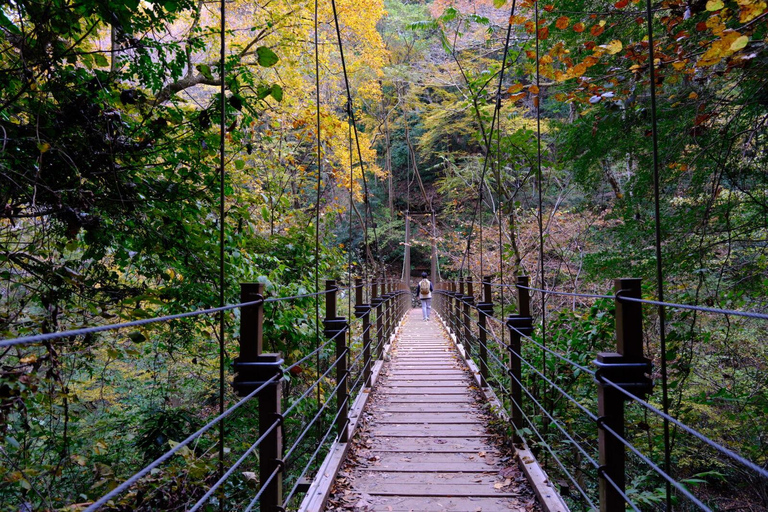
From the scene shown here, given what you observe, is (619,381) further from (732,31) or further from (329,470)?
(732,31)

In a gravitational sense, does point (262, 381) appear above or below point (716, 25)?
below

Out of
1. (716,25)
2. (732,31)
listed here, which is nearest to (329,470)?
(732,31)

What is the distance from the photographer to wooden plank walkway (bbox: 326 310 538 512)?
2.10 m

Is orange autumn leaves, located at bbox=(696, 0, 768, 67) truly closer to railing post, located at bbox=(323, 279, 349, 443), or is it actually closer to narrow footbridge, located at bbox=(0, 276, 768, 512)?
narrow footbridge, located at bbox=(0, 276, 768, 512)

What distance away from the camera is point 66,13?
198cm

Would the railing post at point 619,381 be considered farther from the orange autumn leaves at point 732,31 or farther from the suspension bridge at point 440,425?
the orange autumn leaves at point 732,31

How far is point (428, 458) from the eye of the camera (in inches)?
103

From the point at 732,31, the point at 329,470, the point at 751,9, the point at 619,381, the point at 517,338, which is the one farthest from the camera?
the point at 517,338

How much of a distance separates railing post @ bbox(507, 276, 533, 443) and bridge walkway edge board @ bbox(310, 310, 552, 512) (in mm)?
241

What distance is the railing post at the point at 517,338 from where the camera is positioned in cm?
245

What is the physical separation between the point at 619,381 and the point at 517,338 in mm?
1131

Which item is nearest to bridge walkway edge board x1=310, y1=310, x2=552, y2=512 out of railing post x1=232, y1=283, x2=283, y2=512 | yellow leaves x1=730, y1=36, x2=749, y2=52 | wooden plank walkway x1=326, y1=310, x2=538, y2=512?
wooden plank walkway x1=326, y1=310, x2=538, y2=512

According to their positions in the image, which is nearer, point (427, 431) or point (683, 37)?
point (683, 37)

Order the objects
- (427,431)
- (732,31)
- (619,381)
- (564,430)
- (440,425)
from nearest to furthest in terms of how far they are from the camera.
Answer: (619,381) → (564,430) → (732,31) → (427,431) → (440,425)
